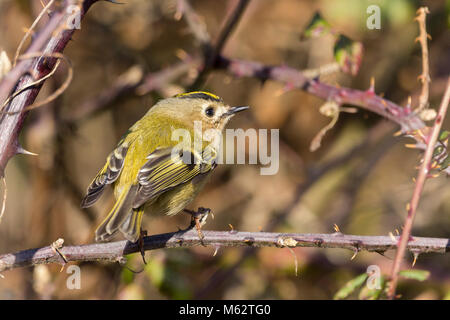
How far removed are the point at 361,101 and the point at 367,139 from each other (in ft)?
5.08

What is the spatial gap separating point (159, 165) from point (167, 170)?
54mm

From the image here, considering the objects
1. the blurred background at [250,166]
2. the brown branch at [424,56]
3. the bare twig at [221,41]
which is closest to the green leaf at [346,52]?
the bare twig at [221,41]

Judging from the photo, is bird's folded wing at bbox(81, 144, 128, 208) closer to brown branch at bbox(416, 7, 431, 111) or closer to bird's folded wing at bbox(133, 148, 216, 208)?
bird's folded wing at bbox(133, 148, 216, 208)

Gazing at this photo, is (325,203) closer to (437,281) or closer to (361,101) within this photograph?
(437,281)

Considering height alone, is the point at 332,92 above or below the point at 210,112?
below

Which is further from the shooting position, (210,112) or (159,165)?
(210,112)

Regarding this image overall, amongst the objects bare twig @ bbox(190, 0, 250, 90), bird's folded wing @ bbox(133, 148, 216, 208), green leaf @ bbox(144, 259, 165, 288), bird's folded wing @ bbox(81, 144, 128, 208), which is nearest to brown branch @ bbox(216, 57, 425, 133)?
bare twig @ bbox(190, 0, 250, 90)

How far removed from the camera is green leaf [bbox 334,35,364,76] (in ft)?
9.45

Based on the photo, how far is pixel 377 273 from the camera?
2.23 metres

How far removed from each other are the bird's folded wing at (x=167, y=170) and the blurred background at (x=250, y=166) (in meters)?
0.65

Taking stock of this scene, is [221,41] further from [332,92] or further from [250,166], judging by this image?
[250,166]

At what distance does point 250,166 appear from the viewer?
5004 mm

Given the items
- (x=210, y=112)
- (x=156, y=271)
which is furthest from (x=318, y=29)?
(x=156, y=271)

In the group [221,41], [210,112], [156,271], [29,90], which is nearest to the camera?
[29,90]
